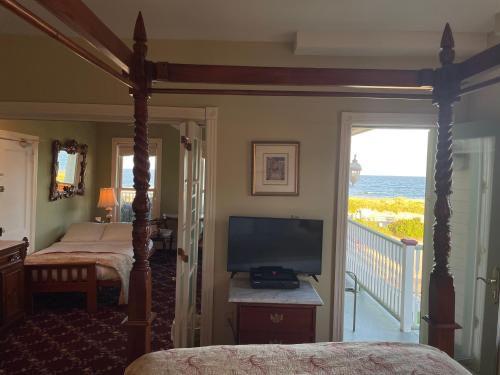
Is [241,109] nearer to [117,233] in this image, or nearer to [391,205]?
[117,233]

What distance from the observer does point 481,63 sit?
138cm

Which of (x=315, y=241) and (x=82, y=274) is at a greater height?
(x=315, y=241)

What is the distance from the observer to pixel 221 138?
→ 2.82 metres

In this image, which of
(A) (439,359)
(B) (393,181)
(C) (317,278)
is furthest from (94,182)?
(B) (393,181)

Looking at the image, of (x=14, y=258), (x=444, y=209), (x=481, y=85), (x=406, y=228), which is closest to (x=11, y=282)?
(x=14, y=258)

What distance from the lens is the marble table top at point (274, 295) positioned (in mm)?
2455

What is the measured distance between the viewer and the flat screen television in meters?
2.75

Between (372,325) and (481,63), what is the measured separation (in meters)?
3.22

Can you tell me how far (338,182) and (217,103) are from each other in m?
1.13

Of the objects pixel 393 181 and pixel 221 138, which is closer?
pixel 221 138

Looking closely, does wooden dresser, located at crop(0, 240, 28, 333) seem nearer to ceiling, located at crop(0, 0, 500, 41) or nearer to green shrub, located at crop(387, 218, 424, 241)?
ceiling, located at crop(0, 0, 500, 41)

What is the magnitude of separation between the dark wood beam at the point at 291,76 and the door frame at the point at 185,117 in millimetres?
1249

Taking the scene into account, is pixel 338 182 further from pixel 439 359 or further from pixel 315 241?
pixel 439 359

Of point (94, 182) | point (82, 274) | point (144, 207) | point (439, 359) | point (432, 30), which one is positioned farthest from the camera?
point (94, 182)
